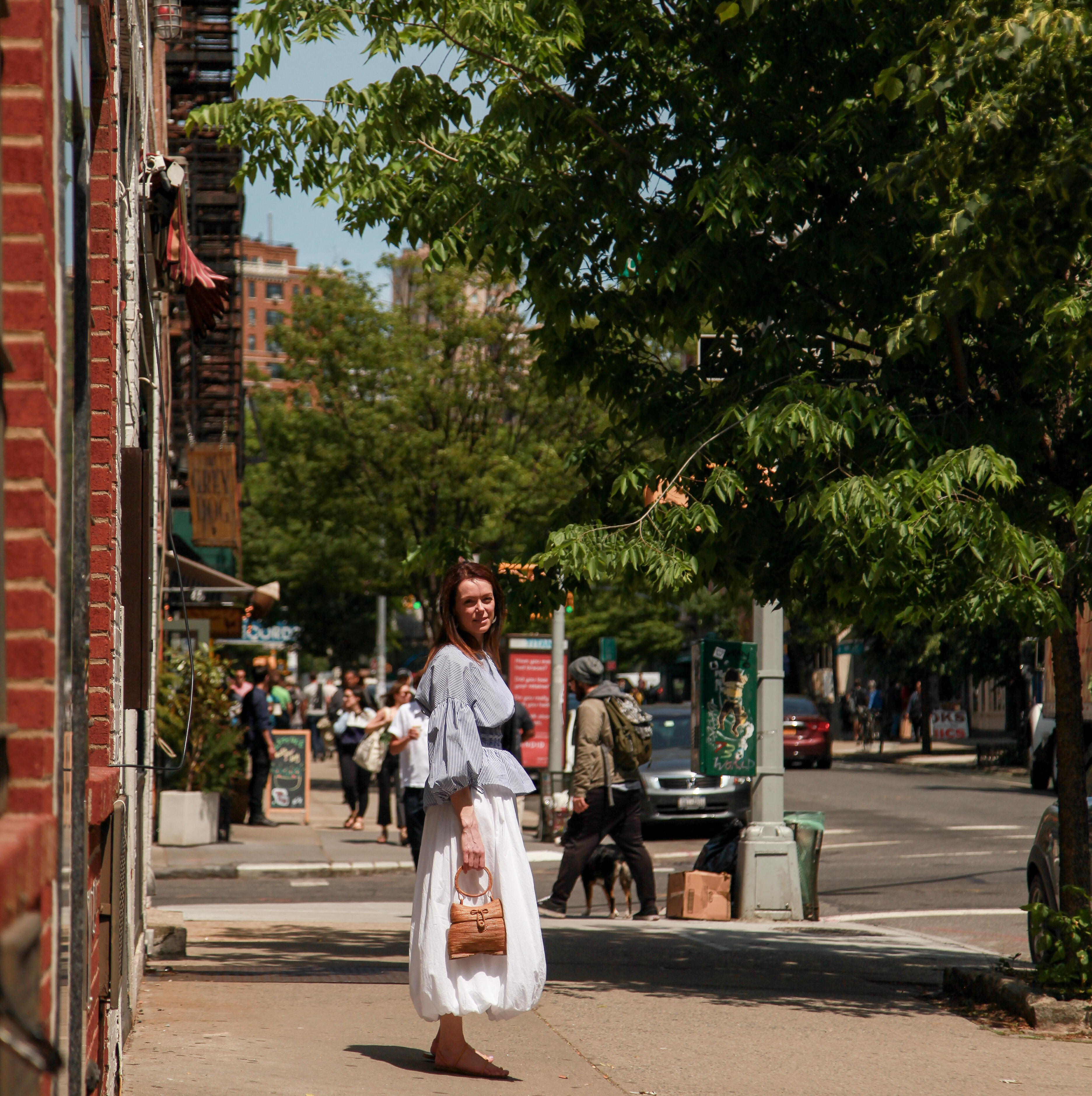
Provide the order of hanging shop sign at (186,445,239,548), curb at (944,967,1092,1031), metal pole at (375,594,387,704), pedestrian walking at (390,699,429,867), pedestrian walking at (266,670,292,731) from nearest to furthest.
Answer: curb at (944,967,1092,1031), pedestrian walking at (390,699,429,867), hanging shop sign at (186,445,239,548), pedestrian walking at (266,670,292,731), metal pole at (375,594,387,704)

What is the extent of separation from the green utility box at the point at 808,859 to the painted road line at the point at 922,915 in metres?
0.25

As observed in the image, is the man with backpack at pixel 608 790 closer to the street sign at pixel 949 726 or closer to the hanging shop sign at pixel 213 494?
the hanging shop sign at pixel 213 494

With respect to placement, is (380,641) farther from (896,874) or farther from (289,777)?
(896,874)

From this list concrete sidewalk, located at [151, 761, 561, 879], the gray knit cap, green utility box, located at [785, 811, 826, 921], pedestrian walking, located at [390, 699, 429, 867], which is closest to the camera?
pedestrian walking, located at [390, 699, 429, 867]

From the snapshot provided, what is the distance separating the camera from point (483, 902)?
555 centimetres

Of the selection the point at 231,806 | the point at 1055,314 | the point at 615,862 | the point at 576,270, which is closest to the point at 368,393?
the point at 231,806

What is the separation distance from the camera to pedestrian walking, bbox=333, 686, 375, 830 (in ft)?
66.6

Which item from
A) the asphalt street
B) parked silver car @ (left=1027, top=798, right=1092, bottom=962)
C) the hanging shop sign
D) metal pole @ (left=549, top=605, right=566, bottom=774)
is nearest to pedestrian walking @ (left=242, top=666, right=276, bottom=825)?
the hanging shop sign

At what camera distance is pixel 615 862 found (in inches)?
465

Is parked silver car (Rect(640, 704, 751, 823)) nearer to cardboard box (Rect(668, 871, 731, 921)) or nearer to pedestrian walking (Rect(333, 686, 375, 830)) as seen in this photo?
pedestrian walking (Rect(333, 686, 375, 830))

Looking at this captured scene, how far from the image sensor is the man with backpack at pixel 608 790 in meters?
11.4

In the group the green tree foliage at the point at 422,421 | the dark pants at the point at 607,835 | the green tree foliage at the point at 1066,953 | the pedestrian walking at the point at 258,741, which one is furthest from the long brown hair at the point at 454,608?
the green tree foliage at the point at 422,421

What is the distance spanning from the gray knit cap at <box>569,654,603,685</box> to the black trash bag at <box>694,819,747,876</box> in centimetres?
171

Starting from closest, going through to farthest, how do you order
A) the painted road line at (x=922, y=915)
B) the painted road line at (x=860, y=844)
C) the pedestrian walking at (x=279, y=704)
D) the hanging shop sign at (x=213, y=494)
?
the painted road line at (x=922, y=915) < the painted road line at (x=860, y=844) < the hanging shop sign at (x=213, y=494) < the pedestrian walking at (x=279, y=704)
